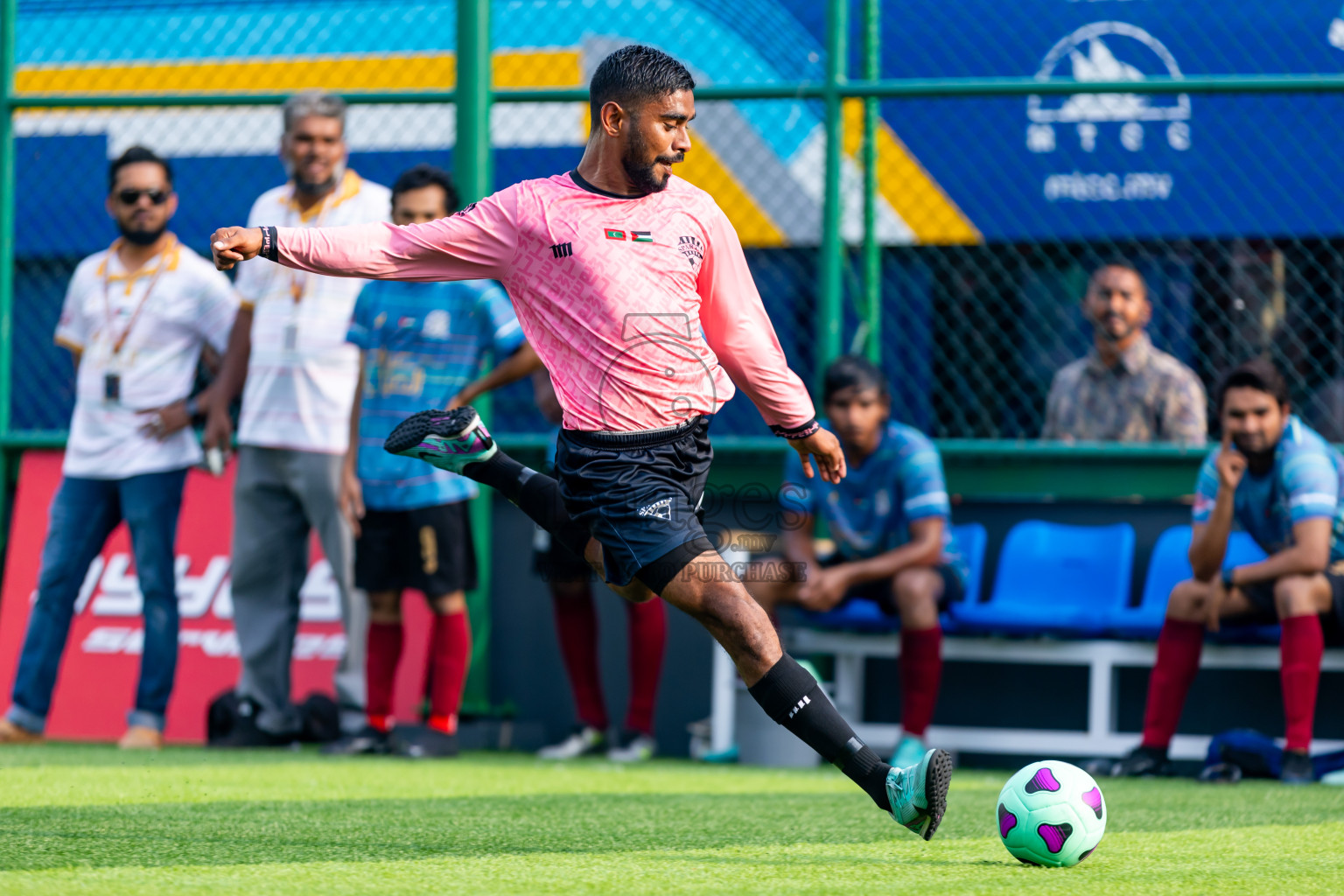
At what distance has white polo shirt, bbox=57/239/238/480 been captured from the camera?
6336 millimetres

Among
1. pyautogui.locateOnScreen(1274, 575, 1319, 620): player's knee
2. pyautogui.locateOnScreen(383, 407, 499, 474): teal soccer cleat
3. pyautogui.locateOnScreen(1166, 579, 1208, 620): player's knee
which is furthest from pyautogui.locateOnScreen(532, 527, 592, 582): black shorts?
pyautogui.locateOnScreen(1274, 575, 1319, 620): player's knee

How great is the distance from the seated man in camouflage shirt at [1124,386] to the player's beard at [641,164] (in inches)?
128

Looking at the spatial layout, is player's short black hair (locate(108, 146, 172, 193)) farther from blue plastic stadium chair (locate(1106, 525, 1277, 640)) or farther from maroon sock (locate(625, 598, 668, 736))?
blue plastic stadium chair (locate(1106, 525, 1277, 640))

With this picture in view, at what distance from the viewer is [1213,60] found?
23.0 feet

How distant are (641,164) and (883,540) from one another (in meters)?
2.91

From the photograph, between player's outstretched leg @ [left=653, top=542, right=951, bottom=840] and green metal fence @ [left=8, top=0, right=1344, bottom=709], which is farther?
green metal fence @ [left=8, top=0, right=1344, bottom=709]

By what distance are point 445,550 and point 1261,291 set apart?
11.9 ft

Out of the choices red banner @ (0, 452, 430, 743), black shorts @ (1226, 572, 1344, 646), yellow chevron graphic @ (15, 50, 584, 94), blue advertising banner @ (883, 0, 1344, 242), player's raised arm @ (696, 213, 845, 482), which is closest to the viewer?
player's raised arm @ (696, 213, 845, 482)

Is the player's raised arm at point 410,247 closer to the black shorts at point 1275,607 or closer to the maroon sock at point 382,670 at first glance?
the maroon sock at point 382,670

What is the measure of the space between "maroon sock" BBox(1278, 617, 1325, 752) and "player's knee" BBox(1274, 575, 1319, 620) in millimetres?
25

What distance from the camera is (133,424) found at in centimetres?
634

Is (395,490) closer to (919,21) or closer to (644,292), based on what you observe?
(644,292)

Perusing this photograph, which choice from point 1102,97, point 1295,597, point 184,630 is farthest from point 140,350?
point 1295,597

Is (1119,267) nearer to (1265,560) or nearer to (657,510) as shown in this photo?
(1265,560)
